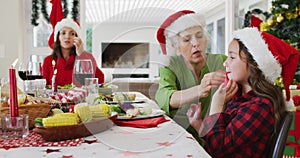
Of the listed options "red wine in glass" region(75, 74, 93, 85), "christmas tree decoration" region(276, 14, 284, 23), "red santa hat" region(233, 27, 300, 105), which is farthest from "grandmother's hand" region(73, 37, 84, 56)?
"christmas tree decoration" region(276, 14, 284, 23)

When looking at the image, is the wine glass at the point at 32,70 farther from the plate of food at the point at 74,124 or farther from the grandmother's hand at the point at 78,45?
the plate of food at the point at 74,124

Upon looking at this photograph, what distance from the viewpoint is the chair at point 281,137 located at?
1090 mm

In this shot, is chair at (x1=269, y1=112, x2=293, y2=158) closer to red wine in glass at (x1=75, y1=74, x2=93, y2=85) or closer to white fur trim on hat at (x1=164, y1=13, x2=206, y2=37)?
white fur trim on hat at (x1=164, y1=13, x2=206, y2=37)

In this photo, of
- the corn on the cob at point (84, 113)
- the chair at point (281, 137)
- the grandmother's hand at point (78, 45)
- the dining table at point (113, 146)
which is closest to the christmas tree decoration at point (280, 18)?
the grandmother's hand at point (78, 45)

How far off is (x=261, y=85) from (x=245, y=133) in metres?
0.22

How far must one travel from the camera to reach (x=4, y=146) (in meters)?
0.73

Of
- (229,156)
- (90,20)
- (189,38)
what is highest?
(90,20)

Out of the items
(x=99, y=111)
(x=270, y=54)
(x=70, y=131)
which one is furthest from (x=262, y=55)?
(x=70, y=131)

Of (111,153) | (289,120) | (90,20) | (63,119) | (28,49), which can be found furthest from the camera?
(90,20)

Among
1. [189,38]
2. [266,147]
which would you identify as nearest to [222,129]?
[266,147]

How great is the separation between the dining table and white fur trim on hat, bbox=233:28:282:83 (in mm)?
568

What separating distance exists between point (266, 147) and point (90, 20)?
9621mm

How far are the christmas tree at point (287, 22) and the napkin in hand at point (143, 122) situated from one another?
2.75 meters

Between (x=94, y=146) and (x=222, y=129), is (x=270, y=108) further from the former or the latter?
(x=94, y=146)
